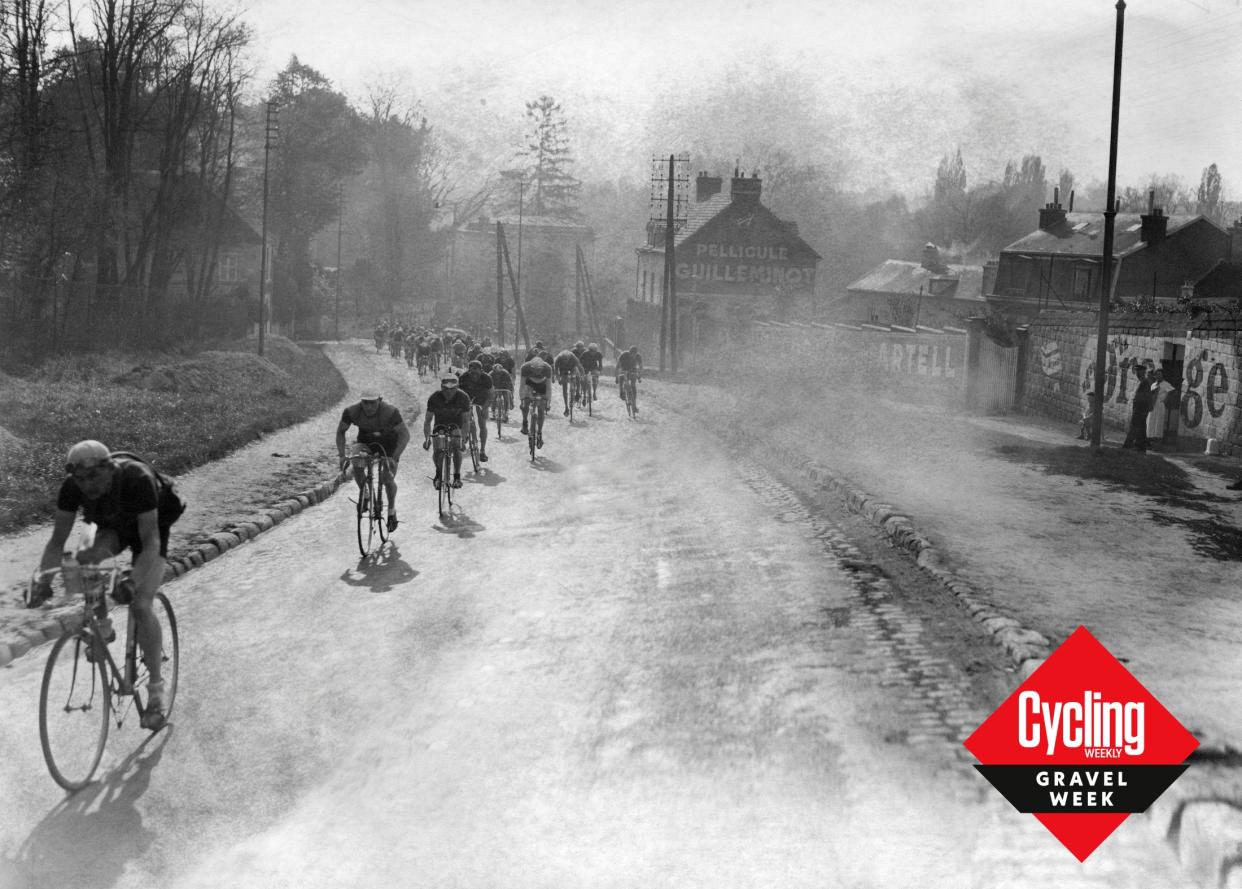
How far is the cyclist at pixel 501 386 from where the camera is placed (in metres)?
24.7

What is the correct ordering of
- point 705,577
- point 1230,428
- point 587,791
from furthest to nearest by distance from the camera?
1. point 1230,428
2. point 705,577
3. point 587,791

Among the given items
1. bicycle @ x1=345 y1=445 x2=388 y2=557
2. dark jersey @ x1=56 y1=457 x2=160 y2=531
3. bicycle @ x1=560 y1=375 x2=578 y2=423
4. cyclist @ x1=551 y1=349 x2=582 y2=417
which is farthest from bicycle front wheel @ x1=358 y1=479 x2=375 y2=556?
bicycle @ x1=560 y1=375 x2=578 y2=423

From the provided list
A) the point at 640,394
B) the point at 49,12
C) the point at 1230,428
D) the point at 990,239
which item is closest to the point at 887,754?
the point at 1230,428

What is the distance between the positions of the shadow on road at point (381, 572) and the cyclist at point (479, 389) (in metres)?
6.93

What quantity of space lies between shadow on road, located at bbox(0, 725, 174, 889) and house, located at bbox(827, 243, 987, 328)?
209 ft

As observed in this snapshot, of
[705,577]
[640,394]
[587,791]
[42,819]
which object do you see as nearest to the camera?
[42,819]

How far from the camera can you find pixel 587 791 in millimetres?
6676

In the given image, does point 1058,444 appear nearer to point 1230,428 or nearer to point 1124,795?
point 1230,428

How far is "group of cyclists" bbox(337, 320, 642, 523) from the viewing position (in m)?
13.2

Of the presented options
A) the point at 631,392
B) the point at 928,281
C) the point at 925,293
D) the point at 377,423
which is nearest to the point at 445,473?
the point at 377,423

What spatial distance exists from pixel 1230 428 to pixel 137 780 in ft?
69.8

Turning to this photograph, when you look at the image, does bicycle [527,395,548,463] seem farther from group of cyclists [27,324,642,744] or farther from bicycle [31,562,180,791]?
bicycle [31,562,180,791]

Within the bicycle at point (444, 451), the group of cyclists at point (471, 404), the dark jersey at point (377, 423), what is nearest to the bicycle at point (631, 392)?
the group of cyclists at point (471, 404)

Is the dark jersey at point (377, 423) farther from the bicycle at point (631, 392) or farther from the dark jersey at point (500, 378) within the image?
the bicycle at point (631, 392)
